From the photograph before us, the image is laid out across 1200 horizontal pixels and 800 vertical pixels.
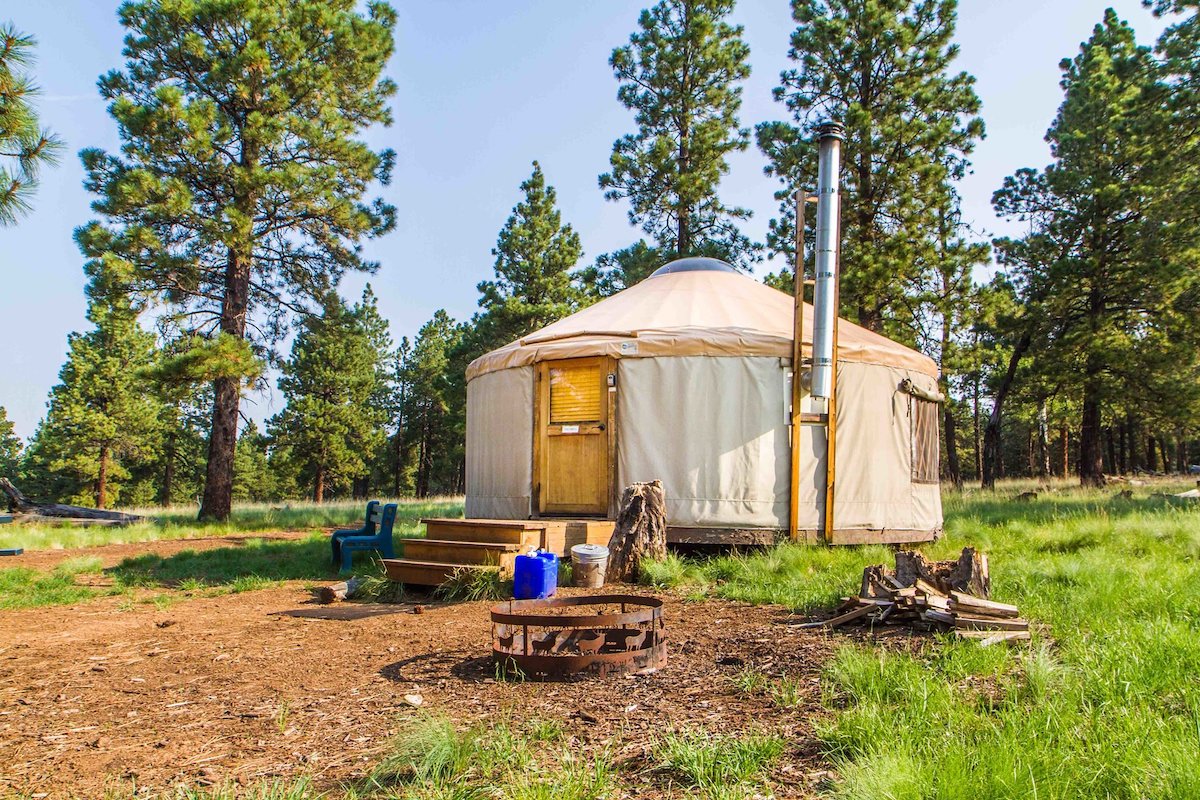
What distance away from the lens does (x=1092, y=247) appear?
13.9m

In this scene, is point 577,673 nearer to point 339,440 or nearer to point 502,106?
point 502,106

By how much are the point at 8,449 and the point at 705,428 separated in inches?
1767

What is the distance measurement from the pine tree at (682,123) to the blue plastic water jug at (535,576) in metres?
10.7

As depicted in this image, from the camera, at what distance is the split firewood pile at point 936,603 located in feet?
9.34

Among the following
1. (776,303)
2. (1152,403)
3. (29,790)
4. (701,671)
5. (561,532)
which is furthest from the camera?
(1152,403)

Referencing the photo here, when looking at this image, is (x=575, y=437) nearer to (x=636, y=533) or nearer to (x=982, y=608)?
(x=636, y=533)

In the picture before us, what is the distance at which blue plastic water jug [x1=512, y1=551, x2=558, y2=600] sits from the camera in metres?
4.27

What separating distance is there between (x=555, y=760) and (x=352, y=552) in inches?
193

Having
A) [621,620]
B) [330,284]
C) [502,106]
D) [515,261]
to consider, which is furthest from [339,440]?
[621,620]

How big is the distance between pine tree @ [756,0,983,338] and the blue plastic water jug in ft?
28.3

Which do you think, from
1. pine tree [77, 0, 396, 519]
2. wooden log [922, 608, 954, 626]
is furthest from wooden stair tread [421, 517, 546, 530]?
pine tree [77, 0, 396, 519]

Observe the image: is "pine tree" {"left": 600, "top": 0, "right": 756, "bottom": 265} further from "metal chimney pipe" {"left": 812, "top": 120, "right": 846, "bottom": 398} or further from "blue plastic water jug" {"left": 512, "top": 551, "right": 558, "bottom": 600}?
"blue plastic water jug" {"left": 512, "top": 551, "right": 558, "bottom": 600}

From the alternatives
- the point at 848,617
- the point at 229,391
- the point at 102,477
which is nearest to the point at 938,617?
the point at 848,617

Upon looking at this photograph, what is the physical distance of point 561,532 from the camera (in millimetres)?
5410
